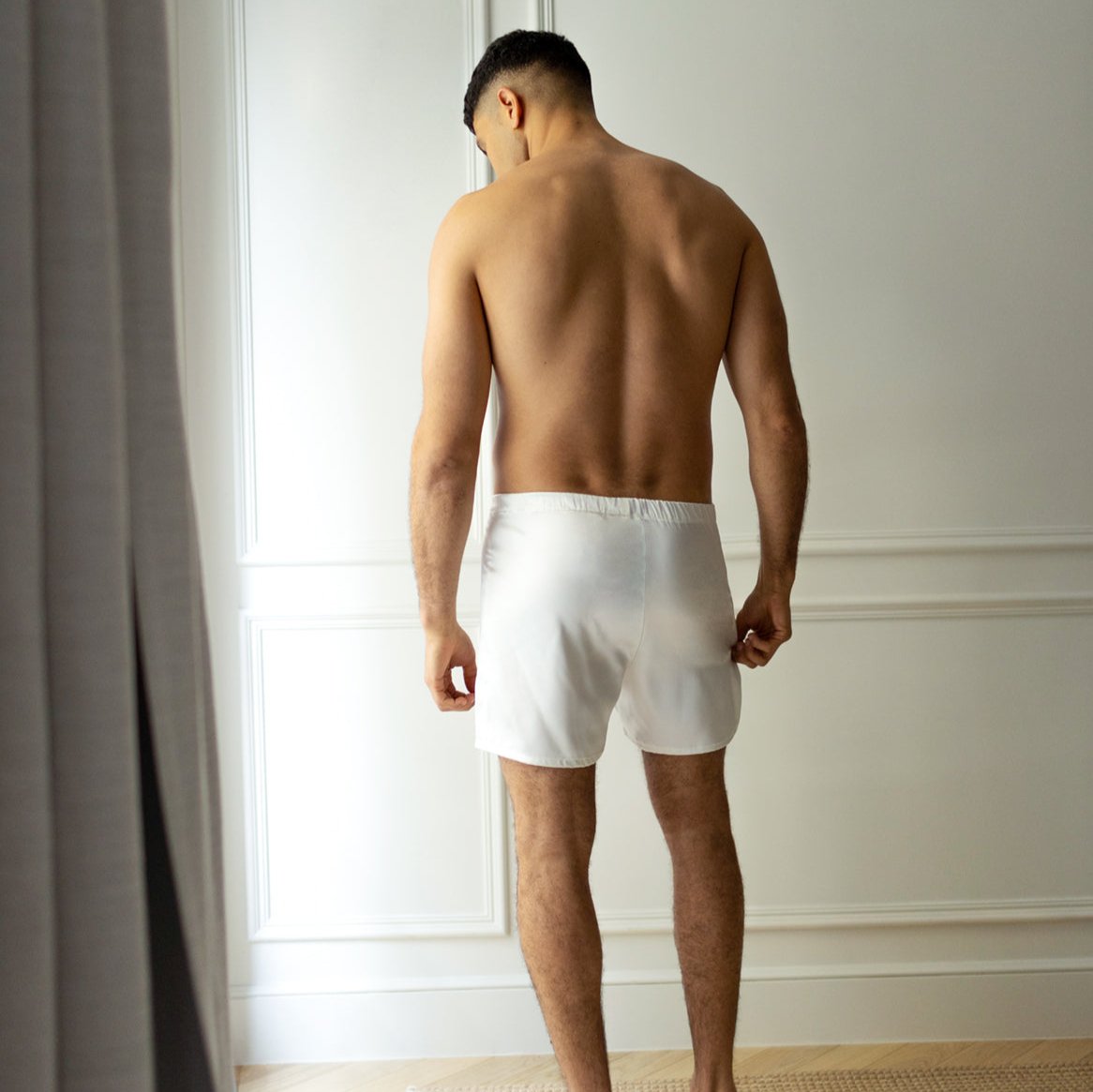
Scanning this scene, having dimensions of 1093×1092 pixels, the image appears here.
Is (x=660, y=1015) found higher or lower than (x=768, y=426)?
lower

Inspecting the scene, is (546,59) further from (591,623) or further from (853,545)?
(853,545)

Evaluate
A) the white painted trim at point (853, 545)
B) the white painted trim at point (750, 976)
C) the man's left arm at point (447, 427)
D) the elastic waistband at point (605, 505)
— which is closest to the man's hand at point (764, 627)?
the elastic waistband at point (605, 505)

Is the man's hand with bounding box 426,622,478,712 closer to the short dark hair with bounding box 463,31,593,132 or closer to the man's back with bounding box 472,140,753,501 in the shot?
the man's back with bounding box 472,140,753,501

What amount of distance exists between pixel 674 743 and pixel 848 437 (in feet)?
2.79

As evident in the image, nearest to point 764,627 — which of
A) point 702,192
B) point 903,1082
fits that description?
point 702,192

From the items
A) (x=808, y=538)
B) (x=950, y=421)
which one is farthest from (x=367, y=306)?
(x=950, y=421)

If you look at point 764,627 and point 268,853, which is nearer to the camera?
point 764,627

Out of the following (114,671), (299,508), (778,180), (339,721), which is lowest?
(339,721)

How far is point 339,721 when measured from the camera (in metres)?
2.09

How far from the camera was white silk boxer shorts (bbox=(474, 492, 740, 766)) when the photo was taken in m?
1.45

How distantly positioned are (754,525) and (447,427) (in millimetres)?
800

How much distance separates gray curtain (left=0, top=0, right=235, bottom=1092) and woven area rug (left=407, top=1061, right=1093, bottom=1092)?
1.40 metres

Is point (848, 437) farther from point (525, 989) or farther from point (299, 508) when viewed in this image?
point (525, 989)

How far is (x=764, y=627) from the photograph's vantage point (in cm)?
170
